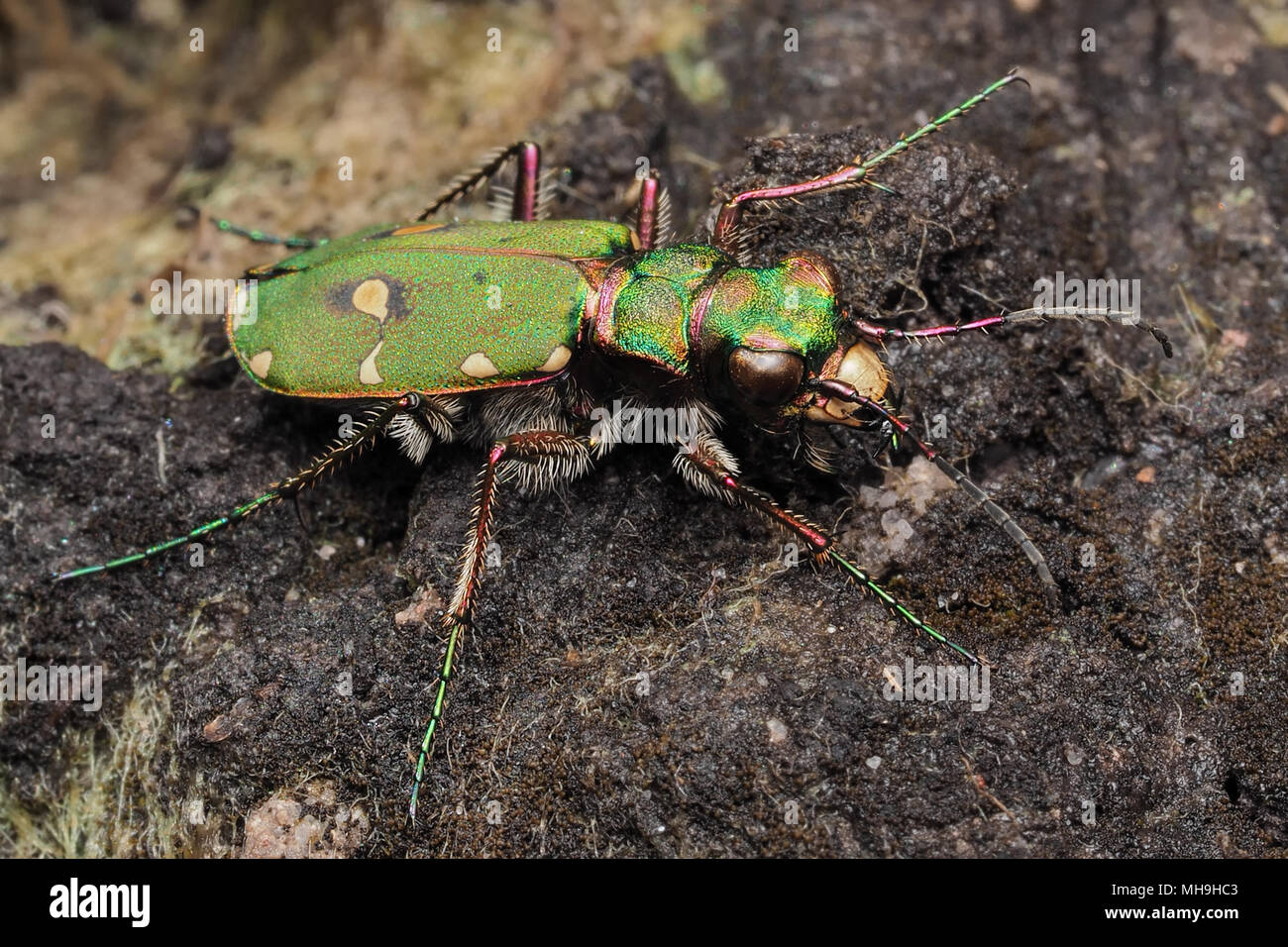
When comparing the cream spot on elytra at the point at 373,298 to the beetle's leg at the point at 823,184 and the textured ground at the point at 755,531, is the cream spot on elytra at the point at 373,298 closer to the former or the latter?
the textured ground at the point at 755,531

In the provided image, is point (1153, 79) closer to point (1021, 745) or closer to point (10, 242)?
point (1021, 745)

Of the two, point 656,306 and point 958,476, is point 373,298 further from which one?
point 958,476

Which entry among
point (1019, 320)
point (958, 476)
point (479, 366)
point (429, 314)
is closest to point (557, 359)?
point (479, 366)

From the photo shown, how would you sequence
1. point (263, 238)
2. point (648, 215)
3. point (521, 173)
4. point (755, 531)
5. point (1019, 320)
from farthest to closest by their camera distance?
1. point (263, 238)
2. point (521, 173)
3. point (648, 215)
4. point (755, 531)
5. point (1019, 320)

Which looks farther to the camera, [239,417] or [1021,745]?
[239,417]

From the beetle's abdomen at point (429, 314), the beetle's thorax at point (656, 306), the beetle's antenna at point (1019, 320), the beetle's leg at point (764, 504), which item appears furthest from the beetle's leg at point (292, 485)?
the beetle's antenna at point (1019, 320)
